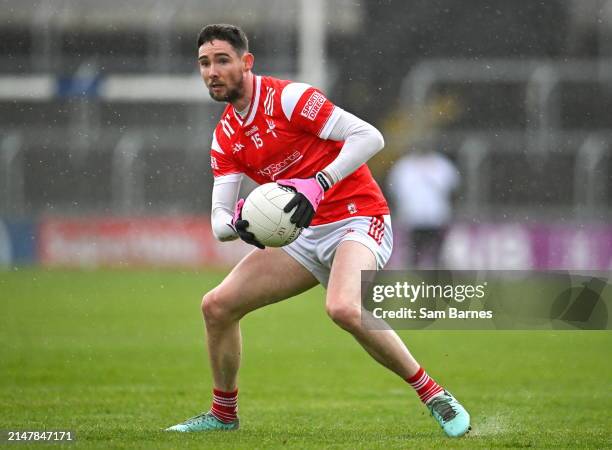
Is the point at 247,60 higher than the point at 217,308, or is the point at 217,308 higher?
the point at 247,60

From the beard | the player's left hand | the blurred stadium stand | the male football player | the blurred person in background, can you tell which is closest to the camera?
the player's left hand

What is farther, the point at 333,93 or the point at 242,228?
the point at 333,93

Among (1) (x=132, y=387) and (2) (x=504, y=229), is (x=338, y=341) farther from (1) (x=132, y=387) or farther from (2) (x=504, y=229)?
(2) (x=504, y=229)

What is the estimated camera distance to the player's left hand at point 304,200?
19.5 feet

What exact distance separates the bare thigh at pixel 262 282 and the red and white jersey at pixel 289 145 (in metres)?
0.28

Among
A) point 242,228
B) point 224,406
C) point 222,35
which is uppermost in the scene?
point 222,35

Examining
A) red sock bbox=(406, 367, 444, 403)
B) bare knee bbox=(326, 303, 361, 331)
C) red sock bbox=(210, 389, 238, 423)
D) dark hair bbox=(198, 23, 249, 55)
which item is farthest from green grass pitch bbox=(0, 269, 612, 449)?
dark hair bbox=(198, 23, 249, 55)

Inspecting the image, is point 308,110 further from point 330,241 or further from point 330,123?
point 330,241

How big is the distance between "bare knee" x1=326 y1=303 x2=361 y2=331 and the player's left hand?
0.44m

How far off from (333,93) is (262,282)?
16.0 metres

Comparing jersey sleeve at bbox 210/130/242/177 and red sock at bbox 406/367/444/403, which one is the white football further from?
red sock at bbox 406/367/444/403

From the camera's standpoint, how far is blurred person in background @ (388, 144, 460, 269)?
15.5 m

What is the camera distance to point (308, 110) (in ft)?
20.3

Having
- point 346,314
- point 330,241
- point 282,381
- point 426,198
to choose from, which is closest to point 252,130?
point 330,241
